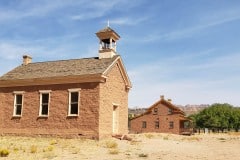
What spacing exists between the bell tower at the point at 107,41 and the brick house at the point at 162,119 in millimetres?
32541

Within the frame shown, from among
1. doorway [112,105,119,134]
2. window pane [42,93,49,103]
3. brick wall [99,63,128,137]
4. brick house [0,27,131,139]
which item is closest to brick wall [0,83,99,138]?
brick house [0,27,131,139]

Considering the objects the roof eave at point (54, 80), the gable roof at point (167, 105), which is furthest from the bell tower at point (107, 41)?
the gable roof at point (167, 105)

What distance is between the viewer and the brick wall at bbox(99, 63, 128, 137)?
2388 cm

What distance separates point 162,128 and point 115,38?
34.0 metres

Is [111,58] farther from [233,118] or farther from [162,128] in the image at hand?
[233,118]

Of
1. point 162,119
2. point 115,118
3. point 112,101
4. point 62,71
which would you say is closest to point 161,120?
point 162,119

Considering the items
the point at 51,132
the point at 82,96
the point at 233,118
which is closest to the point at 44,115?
the point at 51,132

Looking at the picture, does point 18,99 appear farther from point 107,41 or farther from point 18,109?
point 107,41

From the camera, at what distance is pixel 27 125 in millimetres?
26094

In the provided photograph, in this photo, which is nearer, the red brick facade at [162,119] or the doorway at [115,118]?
the doorway at [115,118]

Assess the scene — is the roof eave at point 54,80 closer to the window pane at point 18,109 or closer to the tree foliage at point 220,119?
the window pane at point 18,109

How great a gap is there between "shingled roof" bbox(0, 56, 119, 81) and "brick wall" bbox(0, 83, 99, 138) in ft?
3.27

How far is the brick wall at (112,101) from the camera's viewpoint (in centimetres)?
2388

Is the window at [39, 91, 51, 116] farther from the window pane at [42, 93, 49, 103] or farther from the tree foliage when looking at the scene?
the tree foliage
